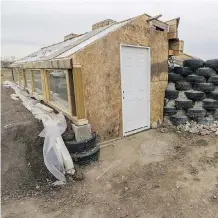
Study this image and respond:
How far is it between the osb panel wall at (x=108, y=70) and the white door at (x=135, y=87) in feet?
0.54

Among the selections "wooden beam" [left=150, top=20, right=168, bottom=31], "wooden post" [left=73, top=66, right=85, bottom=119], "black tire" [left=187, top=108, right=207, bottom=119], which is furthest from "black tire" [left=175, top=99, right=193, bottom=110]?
"wooden post" [left=73, top=66, right=85, bottom=119]

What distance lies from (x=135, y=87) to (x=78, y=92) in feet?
6.19

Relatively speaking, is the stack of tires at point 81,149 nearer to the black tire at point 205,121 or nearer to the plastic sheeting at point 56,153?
the plastic sheeting at point 56,153

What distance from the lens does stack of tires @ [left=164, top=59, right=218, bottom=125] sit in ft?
18.4

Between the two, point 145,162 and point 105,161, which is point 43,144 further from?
point 145,162

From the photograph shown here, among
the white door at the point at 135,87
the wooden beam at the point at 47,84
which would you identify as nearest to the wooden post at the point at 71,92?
the white door at the point at 135,87

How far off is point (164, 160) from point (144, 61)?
8.70ft

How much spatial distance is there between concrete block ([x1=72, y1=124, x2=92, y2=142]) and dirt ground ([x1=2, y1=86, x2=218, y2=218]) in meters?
Result: 0.61

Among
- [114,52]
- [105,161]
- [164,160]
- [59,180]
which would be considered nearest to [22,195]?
[59,180]

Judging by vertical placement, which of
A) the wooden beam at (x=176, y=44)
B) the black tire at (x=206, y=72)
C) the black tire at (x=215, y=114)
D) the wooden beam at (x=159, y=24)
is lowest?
the black tire at (x=215, y=114)

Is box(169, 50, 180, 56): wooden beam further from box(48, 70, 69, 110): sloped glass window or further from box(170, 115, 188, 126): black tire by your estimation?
box(48, 70, 69, 110): sloped glass window

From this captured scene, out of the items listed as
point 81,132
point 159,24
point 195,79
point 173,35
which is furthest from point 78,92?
point 195,79

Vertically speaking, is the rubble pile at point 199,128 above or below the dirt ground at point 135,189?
above

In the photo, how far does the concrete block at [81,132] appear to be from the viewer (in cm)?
399
